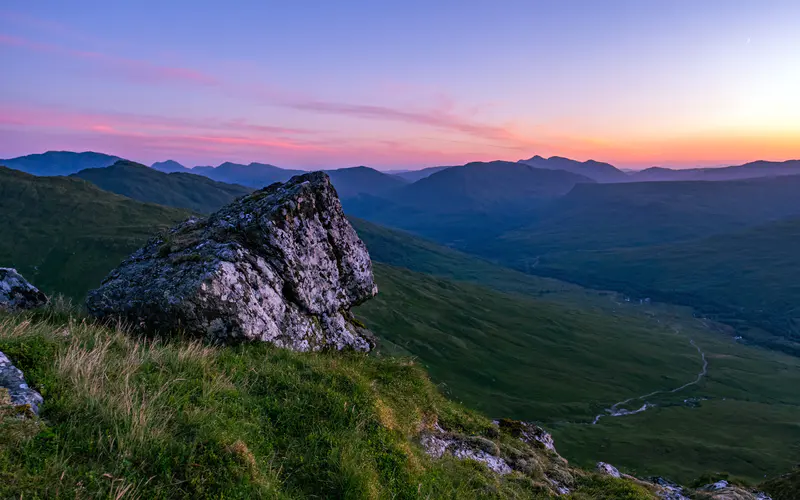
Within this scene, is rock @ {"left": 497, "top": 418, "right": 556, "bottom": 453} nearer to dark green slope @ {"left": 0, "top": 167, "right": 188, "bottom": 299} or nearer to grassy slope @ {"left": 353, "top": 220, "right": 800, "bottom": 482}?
grassy slope @ {"left": 353, "top": 220, "right": 800, "bottom": 482}

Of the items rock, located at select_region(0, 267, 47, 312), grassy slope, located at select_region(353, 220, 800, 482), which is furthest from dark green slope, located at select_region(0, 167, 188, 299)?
rock, located at select_region(0, 267, 47, 312)

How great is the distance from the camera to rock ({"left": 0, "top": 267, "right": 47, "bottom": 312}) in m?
13.6

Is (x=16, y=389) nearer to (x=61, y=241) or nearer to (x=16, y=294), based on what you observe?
(x=16, y=294)

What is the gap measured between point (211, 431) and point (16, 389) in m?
3.30

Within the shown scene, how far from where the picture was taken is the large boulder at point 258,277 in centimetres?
1362

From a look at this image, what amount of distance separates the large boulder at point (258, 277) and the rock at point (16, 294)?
181cm

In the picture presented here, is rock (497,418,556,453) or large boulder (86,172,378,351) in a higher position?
large boulder (86,172,378,351)

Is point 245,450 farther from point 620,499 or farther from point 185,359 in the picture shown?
point 620,499

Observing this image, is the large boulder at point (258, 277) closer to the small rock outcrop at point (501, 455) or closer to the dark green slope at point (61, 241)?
the small rock outcrop at point (501, 455)

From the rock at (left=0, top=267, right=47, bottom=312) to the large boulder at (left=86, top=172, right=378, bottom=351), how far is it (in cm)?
181

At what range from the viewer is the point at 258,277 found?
1595 cm

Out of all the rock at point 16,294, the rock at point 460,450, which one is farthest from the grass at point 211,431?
the rock at point 16,294

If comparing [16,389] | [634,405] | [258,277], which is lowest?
[634,405]

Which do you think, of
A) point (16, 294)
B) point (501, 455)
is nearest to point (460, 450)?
point (501, 455)
